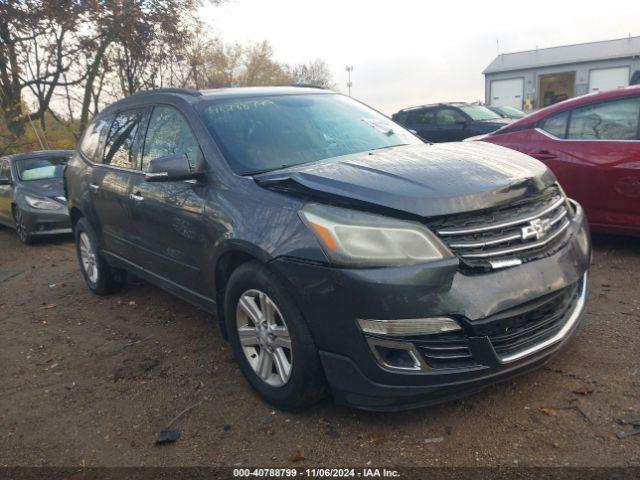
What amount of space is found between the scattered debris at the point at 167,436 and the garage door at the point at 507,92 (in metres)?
41.6

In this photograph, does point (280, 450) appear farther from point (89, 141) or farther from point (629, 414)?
point (89, 141)

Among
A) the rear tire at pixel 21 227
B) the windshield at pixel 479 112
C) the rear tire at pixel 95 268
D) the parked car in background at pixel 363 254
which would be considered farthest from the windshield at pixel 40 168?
the windshield at pixel 479 112

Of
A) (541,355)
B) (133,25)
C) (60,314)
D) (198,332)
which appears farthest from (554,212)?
(133,25)

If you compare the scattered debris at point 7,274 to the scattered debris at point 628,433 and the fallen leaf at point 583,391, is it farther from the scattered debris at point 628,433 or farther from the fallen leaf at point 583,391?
the scattered debris at point 628,433

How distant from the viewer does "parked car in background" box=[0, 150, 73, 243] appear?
8.73 meters

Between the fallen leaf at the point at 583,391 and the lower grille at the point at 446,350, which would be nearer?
the lower grille at the point at 446,350

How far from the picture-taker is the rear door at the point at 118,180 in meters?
4.49

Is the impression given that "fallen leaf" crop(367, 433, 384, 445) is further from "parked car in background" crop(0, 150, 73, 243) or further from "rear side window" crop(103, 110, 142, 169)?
"parked car in background" crop(0, 150, 73, 243)

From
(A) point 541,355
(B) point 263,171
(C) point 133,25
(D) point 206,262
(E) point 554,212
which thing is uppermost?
(C) point 133,25

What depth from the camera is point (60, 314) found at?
523 cm

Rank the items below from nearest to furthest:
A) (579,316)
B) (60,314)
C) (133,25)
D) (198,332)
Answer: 1. (579,316)
2. (198,332)
3. (60,314)
4. (133,25)

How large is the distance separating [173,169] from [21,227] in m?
6.85

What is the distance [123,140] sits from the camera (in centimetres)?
477

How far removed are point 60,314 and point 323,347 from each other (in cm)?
346
